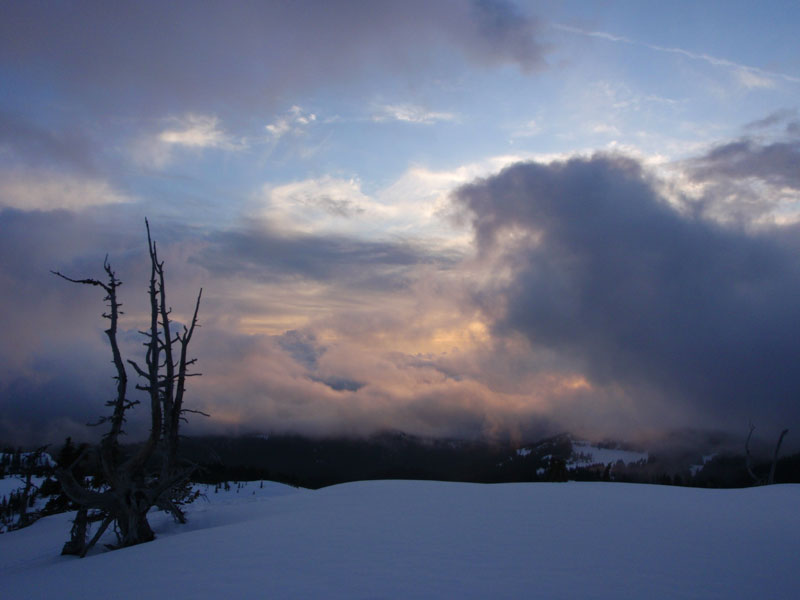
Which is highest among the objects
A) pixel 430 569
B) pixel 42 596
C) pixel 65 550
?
pixel 430 569

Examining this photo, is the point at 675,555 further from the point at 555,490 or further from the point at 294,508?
the point at 294,508

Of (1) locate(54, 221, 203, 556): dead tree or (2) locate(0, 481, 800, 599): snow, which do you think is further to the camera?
(1) locate(54, 221, 203, 556): dead tree

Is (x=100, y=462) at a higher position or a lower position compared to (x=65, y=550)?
higher

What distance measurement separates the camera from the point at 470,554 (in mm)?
9164

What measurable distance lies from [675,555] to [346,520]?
7.36 m

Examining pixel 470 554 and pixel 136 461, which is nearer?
pixel 470 554

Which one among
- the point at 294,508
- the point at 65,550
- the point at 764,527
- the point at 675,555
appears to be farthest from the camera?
the point at 294,508

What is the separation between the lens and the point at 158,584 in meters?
8.60

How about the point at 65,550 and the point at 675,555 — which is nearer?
the point at 675,555

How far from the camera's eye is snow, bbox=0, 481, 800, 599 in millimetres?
7590

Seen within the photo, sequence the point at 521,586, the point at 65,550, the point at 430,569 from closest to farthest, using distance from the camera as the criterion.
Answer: the point at 521,586 < the point at 430,569 < the point at 65,550

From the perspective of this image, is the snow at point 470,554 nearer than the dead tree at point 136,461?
Yes

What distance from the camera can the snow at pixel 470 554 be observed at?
7.59m

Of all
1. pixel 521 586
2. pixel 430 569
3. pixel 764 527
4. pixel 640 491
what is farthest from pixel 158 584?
pixel 640 491
